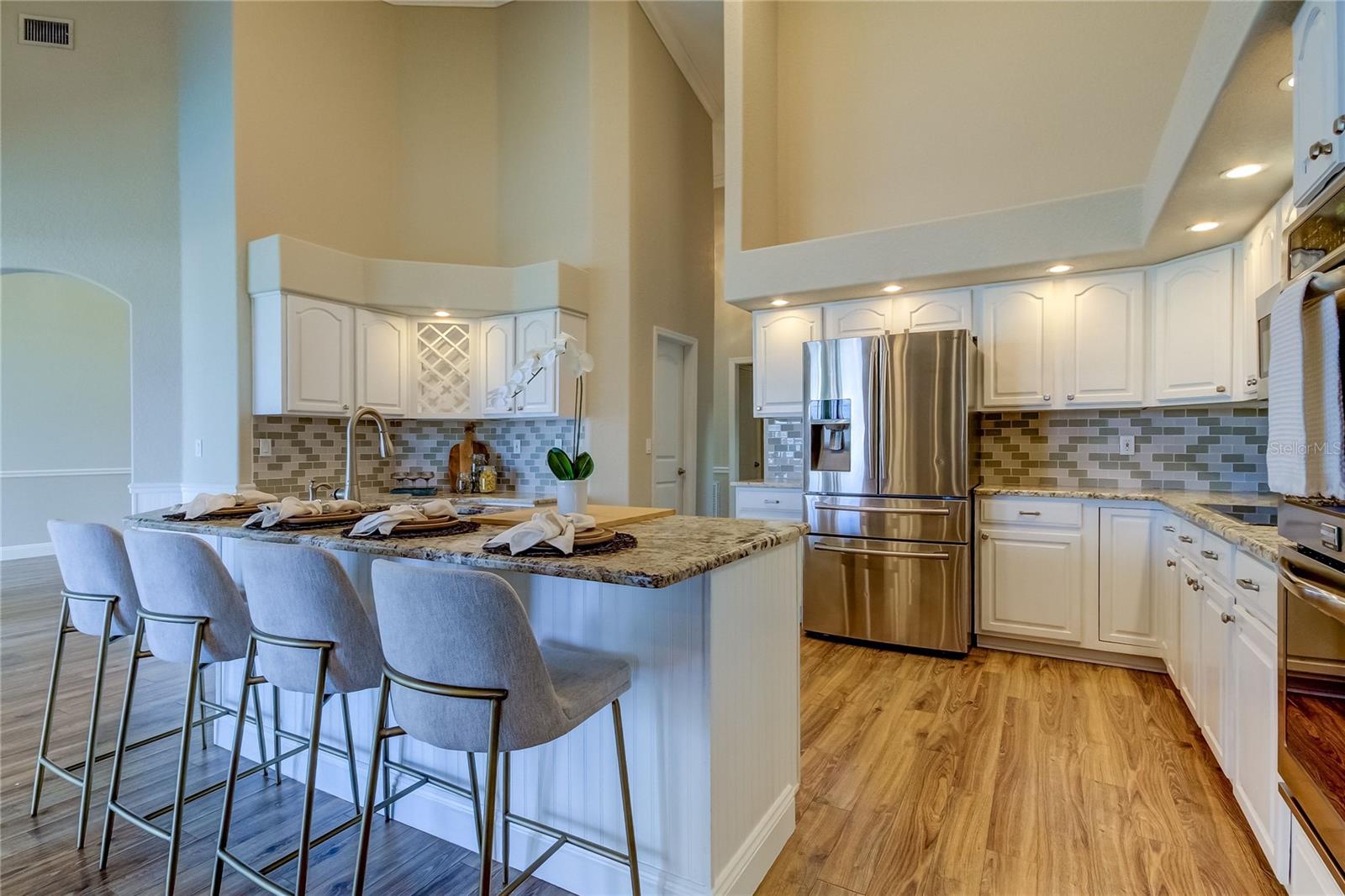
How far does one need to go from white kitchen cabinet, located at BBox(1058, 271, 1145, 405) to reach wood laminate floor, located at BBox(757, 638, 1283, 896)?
4.96ft

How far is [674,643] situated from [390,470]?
3.99 meters

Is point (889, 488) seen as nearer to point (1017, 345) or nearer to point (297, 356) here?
point (1017, 345)

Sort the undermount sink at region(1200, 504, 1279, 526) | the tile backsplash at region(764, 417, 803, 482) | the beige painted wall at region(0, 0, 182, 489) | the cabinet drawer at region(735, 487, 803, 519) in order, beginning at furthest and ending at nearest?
the tile backsplash at region(764, 417, 803, 482) < the beige painted wall at region(0, 0, 182, 489) < the cabinet drawer at region(735, 487, 803, 519) < the undermount sink at region(1200, 504, 1279, 526)

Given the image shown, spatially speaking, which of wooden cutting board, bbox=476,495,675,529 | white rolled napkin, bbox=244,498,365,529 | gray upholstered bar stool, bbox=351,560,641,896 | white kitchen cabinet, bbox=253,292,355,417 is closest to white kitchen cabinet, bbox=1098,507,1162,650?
wooden cutting board, bbox=476,495,675,529

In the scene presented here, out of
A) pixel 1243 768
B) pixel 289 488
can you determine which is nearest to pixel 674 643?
pixel 1243 768

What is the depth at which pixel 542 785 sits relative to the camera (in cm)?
Answer: 170

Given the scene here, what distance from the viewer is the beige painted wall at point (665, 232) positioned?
4.81 metres

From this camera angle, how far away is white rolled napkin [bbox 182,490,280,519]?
→ 2.07m

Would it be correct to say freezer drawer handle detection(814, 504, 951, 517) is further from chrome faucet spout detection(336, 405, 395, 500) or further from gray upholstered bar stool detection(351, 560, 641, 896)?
gray upholstered bar stool detection(351, 560, 641, 896)

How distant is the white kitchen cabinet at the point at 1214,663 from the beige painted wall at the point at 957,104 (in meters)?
2.65

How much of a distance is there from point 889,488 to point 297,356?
12.2 feet

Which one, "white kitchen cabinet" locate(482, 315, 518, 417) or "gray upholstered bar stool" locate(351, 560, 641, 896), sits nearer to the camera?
"gray upholstered bar stool" locate(351, 560, 641, 896)

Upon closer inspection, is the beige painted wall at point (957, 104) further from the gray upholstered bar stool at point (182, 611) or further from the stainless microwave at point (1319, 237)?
the gray upholstered bar stool at point (182, 611)

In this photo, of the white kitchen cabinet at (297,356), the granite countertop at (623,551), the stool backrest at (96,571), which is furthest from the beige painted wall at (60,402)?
the granite countertop at (623,551)
